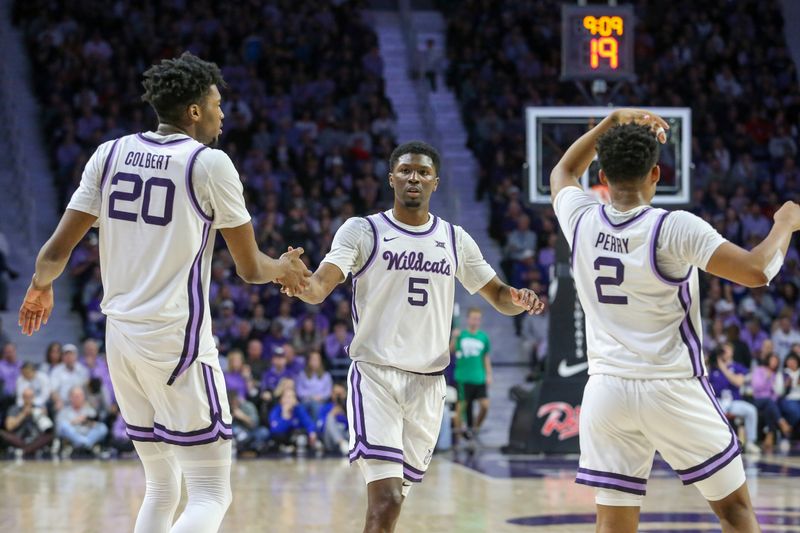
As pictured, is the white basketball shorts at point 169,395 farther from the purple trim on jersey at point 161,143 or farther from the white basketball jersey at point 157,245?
the purple trim on jersey at point 161,143

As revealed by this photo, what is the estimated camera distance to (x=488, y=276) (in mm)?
6301

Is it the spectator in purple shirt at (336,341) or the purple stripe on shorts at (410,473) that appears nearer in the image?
the purple stripe on shorts at (410,473)

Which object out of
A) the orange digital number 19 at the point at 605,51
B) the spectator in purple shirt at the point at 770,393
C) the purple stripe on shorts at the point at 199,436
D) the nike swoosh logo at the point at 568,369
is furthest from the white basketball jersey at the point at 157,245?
the spectator in purple shirt at the point at 770,393

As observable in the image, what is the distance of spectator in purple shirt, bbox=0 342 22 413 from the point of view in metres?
14.6

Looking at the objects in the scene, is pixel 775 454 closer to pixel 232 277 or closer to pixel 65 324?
pixel 232 277

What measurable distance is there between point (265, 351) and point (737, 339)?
256 inches

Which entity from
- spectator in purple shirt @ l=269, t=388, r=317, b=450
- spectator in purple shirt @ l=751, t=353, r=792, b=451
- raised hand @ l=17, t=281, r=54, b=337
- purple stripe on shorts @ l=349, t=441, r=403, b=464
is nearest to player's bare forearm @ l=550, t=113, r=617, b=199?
purple stripe on shorts @ l=349, t=441, r=403, b=464

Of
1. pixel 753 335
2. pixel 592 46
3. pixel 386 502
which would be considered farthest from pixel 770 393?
pixel 386 502

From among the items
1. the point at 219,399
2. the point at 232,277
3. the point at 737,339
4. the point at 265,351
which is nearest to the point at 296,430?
the point at 265,351

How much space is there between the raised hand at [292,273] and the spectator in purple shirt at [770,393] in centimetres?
1194

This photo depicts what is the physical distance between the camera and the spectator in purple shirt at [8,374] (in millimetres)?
14562

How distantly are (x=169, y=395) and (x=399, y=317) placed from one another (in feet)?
4.98

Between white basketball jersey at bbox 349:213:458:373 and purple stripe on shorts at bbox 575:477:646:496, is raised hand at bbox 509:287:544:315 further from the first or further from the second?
purple stripe on shorts at bbox 575:477:646:496

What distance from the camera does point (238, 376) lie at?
49.0 ft
